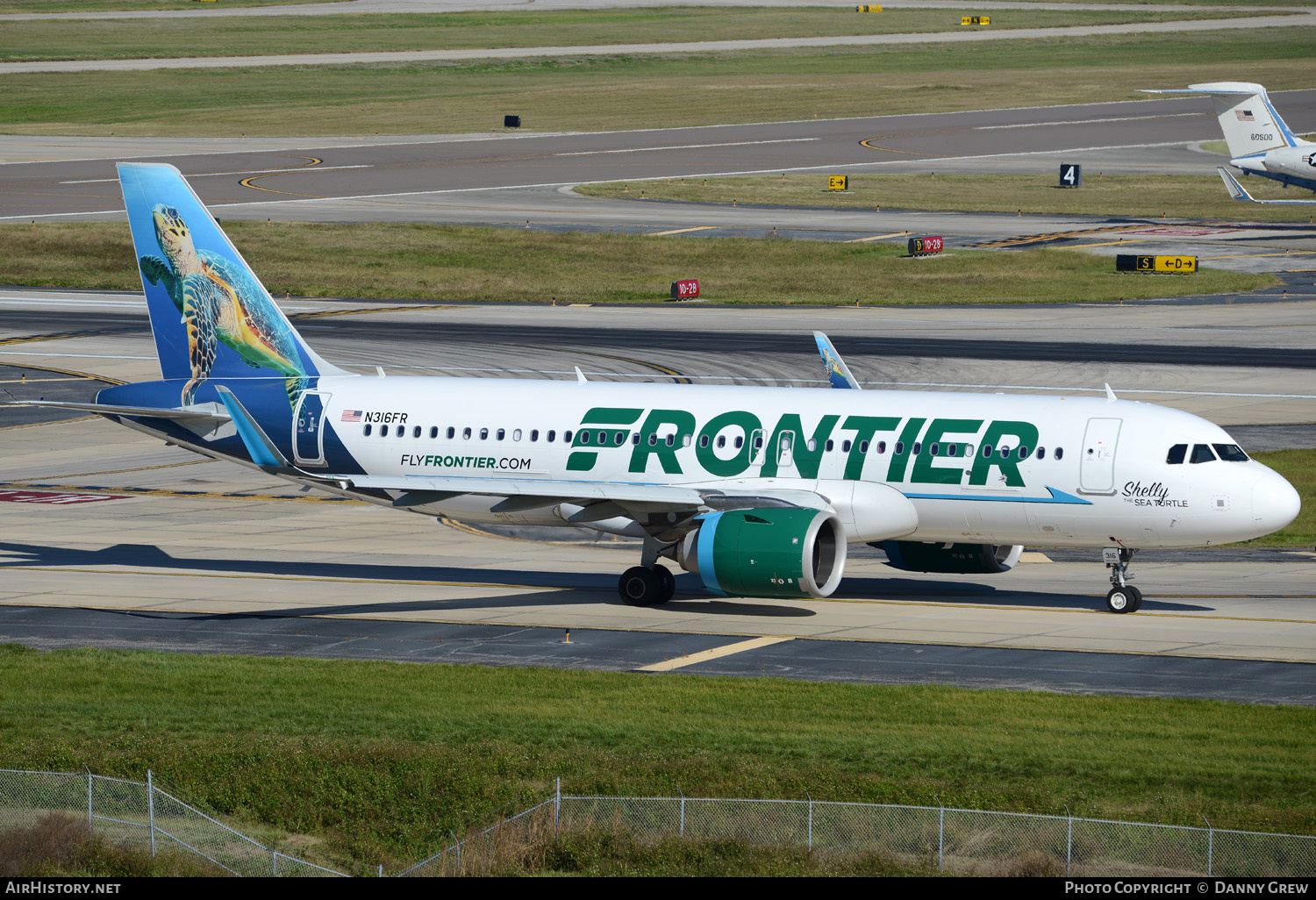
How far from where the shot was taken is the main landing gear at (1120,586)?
40125 mm

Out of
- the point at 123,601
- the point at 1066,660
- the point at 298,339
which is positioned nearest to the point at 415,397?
Answer: the point at 298,339

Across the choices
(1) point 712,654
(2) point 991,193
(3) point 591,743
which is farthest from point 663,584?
(2) point 991,193

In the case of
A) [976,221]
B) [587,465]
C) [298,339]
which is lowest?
[587,465]

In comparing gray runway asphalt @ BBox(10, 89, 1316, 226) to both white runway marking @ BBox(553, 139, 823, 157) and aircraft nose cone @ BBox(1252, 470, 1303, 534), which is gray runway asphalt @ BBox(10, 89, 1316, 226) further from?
aircraft nose cone @ BBox(1252, 470, 1303, 534)

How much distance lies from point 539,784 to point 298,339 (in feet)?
74.2

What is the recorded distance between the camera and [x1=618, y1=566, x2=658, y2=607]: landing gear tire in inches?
1657

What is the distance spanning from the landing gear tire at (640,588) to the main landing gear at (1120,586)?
1061cm

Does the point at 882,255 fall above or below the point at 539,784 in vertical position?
above

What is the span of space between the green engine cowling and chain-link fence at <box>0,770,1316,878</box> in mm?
14139

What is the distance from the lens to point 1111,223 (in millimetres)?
125750

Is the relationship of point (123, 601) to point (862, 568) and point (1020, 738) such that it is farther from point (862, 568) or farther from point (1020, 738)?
point (1020, 738)

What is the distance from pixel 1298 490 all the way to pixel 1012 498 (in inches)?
755

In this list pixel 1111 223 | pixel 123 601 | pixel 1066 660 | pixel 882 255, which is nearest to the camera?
pixel 1066 660

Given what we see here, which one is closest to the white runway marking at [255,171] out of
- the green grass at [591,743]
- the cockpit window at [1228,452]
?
the green grass at [591,743]
